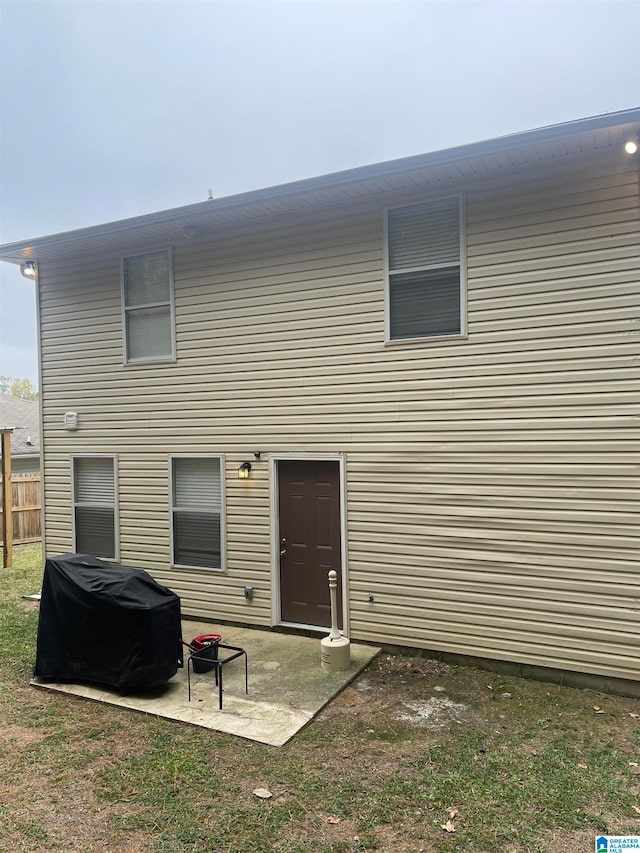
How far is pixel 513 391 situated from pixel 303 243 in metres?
2.92

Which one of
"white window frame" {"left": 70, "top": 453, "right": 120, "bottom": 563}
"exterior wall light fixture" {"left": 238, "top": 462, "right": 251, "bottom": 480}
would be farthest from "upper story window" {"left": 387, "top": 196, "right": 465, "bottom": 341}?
"white window frame" {"left": 70, "top": 453, "right": 120, "bottom": 563}

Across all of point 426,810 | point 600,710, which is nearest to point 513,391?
point 600,710

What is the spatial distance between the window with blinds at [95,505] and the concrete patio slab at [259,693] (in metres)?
2.70

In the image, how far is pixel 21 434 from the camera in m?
17.3

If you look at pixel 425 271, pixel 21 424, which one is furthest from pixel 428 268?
pixel 21 424

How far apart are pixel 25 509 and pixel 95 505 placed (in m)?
5.91

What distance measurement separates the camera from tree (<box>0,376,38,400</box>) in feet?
158

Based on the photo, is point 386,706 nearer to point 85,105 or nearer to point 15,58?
point 15,58

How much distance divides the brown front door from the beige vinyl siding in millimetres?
224

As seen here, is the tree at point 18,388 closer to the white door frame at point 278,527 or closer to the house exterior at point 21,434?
the house exterior at point 21,434

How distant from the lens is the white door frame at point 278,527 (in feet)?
20.1

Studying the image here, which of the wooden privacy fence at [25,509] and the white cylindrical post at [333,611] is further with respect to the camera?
the wooden privacy fence at [25,509]

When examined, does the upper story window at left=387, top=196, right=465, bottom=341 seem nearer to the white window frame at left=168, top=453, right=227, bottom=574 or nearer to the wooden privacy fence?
the white window frame at left=168, top=453, right=227, bottom=574

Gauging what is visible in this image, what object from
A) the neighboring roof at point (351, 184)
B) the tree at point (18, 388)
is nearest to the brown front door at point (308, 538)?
the neighboring roof at point (351, 184)
